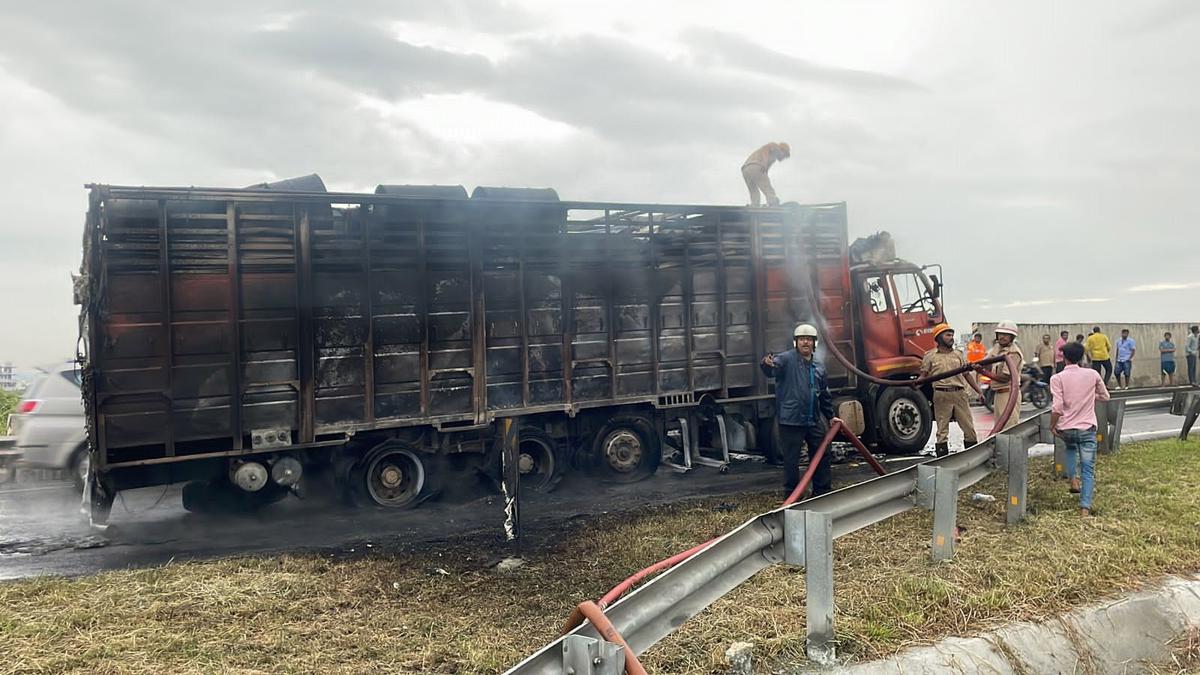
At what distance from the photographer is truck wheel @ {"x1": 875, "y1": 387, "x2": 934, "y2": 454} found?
10422 mm

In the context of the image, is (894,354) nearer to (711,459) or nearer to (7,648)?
(711,459)

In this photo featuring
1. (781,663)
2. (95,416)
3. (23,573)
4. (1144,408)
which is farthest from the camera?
(1144,408)

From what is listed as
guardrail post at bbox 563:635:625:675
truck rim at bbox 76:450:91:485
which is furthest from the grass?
truck rim at bbox 76:450:91:485

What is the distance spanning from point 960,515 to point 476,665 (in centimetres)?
441

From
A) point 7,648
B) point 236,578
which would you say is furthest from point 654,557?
point 7,648

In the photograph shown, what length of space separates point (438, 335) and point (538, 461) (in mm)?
2038

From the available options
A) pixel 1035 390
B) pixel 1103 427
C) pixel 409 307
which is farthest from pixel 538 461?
pixel 1035 390

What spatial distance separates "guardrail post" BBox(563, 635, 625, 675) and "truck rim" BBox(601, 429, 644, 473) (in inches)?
266

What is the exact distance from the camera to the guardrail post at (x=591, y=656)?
2.46 metres

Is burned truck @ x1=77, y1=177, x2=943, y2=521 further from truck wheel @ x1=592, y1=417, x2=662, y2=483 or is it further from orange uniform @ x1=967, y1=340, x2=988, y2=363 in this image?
orange uniform @ x1=967, y1=340, x2=988, y2=363

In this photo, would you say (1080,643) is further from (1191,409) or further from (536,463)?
(1191,409)

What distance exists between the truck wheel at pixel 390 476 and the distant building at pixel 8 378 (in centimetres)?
1509

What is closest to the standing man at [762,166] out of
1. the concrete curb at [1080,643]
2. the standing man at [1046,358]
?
the concrete curb at [1080,643]

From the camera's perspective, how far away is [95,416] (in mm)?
6816
